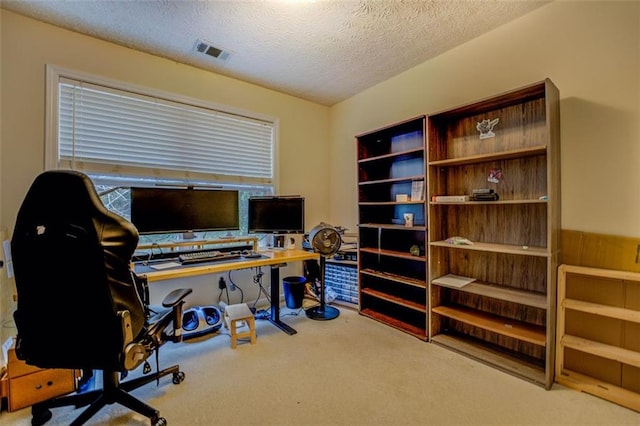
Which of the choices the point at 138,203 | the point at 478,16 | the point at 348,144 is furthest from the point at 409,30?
the point at 138,203

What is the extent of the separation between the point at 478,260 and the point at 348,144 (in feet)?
6.91

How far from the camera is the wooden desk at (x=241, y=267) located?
2064 millimetres

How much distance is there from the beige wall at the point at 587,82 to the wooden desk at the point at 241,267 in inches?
86.0

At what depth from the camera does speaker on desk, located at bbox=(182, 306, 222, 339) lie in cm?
258

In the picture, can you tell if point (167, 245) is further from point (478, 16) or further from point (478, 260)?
point (478, 16)

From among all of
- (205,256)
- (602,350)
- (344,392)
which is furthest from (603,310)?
(205,256)

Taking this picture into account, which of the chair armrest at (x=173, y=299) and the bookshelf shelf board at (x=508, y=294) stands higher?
the chair armrest at (x=173, y=299)

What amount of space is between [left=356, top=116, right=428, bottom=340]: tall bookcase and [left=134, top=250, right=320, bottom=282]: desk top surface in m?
0.74

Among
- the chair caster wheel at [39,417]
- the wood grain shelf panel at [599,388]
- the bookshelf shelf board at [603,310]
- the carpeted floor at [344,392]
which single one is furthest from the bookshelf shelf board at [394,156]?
the chair caster wheel at [39,417]

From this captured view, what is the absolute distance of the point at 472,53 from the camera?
8.33 ft

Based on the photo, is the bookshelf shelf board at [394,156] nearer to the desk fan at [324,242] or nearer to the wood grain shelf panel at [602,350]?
the desk fan at [324,242]

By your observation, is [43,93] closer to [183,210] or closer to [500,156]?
[183,210]

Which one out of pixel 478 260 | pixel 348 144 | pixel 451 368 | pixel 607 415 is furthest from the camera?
pixel 348 144

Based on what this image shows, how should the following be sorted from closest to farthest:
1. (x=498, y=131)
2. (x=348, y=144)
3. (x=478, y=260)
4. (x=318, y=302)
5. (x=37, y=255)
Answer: (x=37, y=255), (x=498, y=131), (x=478, y=260), (x=318, y=302), (x=348, y=144)
